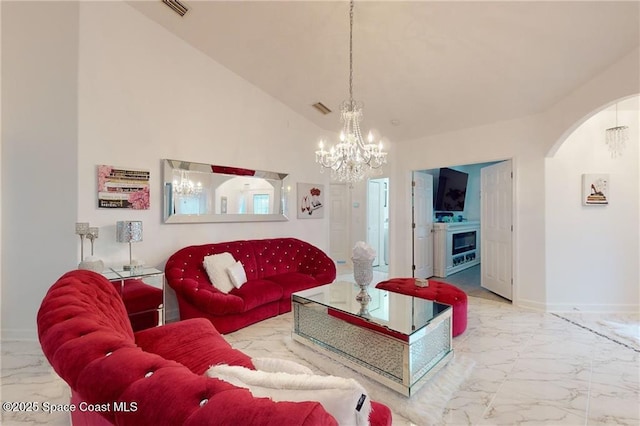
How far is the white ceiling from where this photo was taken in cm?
252

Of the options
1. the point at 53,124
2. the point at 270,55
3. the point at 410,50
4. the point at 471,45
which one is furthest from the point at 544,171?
the point at 53,124

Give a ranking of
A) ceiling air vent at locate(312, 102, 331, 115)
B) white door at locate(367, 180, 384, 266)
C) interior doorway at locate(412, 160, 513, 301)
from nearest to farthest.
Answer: ceiling air vent at locate(312, 102, 331, 115)
interior doorway at locate(412, 160, 513, 301)
white door at locate(367, 180, 384, 266)

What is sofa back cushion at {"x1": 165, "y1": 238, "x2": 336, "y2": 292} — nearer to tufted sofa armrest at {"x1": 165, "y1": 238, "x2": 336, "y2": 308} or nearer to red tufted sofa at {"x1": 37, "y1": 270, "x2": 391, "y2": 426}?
tufted sofa armrest at {"x1": 165, "y1": 238, "x2": 336, "y2": 308}

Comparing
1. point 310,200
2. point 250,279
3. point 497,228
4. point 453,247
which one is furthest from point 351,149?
point 453,247

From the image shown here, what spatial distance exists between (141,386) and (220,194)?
11.4 feet

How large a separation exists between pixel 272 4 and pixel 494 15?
202cm

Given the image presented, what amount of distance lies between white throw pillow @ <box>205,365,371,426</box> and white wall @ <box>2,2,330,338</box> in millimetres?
2985

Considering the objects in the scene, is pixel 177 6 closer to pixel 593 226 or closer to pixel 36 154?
pixel 36 154

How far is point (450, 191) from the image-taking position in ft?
20.7

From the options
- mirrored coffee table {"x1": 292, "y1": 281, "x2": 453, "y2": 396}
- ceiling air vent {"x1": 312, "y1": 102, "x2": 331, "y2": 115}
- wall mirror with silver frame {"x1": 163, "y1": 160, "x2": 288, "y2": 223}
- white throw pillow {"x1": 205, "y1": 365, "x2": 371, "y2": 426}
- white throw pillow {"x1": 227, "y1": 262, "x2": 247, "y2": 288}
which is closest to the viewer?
white throw pillow {"x1": 205, "y1": 365, "x2": 371, "y2": 426}

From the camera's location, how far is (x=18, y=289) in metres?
2.89

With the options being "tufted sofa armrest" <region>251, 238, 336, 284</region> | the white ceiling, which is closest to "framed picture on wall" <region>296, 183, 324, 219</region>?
"tufted sofa armrest" <region>251, 238, 336, 284</region>

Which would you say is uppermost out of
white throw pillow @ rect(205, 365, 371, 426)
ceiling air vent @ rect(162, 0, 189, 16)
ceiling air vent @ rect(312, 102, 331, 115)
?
ceiling air vent @ rect(162, 0, 189, 16)

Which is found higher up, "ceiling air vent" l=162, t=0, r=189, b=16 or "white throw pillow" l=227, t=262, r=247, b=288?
"ceiling air vent" l=162, t=0, r=189, b=16
